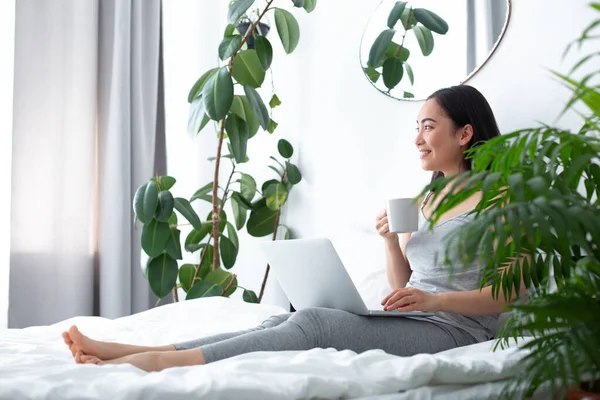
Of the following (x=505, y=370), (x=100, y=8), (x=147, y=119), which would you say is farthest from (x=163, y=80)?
(x=505, y=370)

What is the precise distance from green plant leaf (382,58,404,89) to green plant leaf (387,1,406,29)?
0.13m

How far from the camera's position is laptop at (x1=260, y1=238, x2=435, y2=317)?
1474mm

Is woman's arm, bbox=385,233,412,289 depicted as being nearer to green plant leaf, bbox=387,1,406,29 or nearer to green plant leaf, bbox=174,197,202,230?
green plant leaf, bbox=387,1,406,29

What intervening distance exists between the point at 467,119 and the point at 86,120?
79.2 inches

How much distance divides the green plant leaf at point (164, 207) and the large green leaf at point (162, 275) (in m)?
0.22

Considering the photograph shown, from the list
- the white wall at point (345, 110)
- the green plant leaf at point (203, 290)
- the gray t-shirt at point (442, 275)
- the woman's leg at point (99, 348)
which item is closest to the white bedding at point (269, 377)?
the woman's leg at point (99, 348)

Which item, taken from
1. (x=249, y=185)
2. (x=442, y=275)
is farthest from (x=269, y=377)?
(x=249, y=185)

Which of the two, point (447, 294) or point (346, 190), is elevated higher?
point (346, 190)

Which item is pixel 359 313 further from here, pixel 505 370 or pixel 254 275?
pixel 254 275

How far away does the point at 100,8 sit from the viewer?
329 centimetres

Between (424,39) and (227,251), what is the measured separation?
1.31 metres

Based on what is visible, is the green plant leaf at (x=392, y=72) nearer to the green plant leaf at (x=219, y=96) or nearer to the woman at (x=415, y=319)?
the woman at (x=415, y=319)

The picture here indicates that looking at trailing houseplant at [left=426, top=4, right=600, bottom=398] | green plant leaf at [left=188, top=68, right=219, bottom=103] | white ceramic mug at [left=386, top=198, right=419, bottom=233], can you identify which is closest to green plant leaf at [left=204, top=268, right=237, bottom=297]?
green plant leaf at [left=188, top=68, right=219, bottom=103]

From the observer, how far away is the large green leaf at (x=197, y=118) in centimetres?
265
